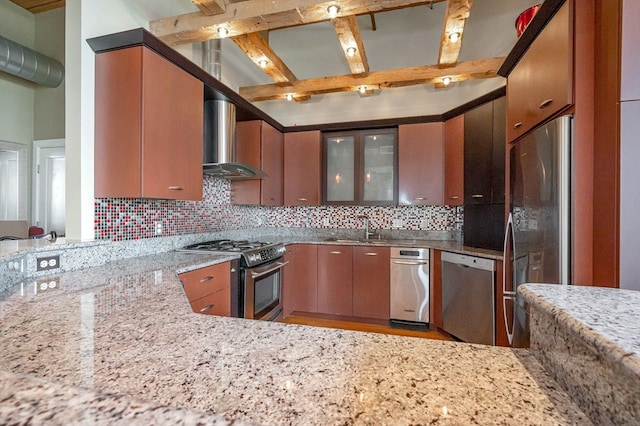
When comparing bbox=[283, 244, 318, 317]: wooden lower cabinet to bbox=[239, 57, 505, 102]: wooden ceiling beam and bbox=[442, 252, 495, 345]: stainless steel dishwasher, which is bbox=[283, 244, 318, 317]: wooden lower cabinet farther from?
bbox=[239, 57, 505, 102]: wooden ceiling beam

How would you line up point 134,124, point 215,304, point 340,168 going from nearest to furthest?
point 134,124
point 215,304
point 340,168

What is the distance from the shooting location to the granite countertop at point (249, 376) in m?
0.42

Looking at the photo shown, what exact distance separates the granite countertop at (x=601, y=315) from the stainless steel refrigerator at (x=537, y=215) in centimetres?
74

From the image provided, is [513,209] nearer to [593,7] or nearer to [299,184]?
[593,7]

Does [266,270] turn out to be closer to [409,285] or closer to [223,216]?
[223,216]

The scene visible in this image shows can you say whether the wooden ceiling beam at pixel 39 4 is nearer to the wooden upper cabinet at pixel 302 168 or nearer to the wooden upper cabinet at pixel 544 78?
the wooden upper cabinet at pixel 302 168

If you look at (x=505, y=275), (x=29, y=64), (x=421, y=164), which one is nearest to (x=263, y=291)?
(x=505, y=275)

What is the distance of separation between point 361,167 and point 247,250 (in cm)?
182

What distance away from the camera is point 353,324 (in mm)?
3096

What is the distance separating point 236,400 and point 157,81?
1.97 metres

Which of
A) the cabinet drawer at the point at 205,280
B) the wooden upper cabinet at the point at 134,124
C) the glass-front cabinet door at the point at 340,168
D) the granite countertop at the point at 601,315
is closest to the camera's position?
the granite countertop at the point at 601,315

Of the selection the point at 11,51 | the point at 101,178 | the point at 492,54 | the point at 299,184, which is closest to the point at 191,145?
the point at 101,178

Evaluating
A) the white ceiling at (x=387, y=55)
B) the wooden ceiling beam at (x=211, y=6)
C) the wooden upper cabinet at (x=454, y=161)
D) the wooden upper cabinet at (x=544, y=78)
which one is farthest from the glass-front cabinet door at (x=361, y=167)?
the wooden ceiling beam at (x=211, y=6)

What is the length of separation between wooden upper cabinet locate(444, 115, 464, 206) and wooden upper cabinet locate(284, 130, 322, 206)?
1.43 metres
